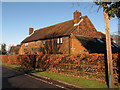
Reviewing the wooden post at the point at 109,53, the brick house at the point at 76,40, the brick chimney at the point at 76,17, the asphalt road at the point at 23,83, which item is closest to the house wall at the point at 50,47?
the brick house at the point at 76,40

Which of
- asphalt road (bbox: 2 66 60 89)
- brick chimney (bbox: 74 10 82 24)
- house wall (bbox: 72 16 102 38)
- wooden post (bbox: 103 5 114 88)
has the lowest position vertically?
asphalt road (bbox: 2 66 60 89)

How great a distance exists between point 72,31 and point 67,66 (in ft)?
39.7

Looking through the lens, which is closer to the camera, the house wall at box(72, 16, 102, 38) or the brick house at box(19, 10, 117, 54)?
the brick house at box(19, 10, 117, 54)

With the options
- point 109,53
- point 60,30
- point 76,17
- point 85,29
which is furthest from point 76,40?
point 109,53

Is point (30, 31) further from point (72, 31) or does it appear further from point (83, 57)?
point (83, 57)

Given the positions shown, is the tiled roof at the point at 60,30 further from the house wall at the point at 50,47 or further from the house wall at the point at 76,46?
the house wall at the point at 76,46

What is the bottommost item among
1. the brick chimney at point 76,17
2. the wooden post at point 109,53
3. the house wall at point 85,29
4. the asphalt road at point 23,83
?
the asphalt road at point 23,83

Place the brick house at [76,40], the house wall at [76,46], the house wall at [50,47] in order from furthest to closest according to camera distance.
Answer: the house wall at [50,47], the brick house at [76,40], the house wall at [76,46]

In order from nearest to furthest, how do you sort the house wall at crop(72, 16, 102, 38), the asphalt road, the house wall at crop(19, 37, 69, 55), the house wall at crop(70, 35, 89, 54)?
the asphalt road
the house wall at crop(70, 35, 89, 54)
the house wall at crop(19, 37, 69, 55)
the house wall at crop(72, 16, 102, 38)

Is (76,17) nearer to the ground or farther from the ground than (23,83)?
farther from the ground

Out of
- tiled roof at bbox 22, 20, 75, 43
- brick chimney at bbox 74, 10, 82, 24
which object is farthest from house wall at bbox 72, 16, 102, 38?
tiled roof at bbox 22, 20, 75, 43

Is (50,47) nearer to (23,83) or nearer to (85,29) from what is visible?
(85,29)

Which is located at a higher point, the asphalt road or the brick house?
the brick house

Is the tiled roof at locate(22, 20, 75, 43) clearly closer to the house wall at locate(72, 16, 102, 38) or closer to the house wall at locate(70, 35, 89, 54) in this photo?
the house wall at locate(72, 16, 102, 38)
